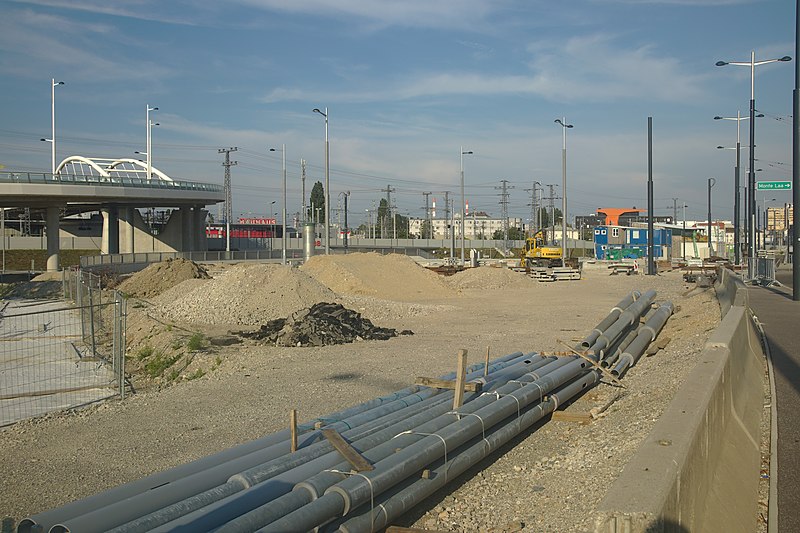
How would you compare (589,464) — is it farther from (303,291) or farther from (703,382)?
(303,291)

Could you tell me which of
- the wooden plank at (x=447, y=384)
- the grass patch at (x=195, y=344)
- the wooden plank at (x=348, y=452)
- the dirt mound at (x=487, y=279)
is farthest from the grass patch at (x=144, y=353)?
the dirt mound at (x=487, y=279)

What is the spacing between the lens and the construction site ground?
7.08 metres

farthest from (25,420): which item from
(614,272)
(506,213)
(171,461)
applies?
(506,213)

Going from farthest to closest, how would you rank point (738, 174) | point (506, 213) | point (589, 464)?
point (506, 213) → point (738, 174) → point (589, 464)

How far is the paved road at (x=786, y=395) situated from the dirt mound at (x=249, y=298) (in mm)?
14727

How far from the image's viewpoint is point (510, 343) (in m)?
17.8

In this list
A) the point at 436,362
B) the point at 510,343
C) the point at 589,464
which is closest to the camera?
the point at 589,464

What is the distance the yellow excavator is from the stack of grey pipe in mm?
44497

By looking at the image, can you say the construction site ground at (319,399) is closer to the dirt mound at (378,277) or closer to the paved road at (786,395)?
the paved road at (786,395)

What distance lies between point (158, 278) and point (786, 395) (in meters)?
33.2

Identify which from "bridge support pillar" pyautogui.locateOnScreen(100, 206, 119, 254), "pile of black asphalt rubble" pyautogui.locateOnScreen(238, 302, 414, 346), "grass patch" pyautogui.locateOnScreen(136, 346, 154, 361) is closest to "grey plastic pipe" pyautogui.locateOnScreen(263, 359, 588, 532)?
"pile of black asphalt rubble" pyautogui.locateOnScreen(238, 302, 414, 346)

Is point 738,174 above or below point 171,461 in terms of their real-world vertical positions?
above

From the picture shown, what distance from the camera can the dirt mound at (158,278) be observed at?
120 ft

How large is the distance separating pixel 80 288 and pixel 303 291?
25.1 ft
